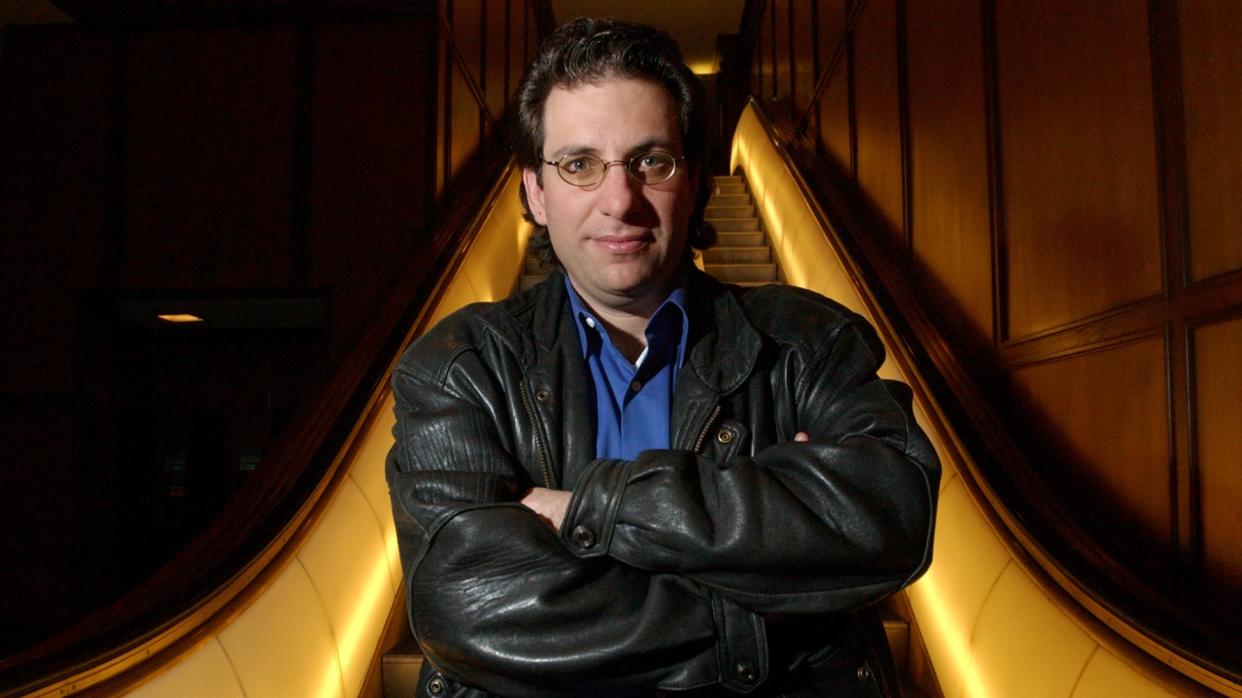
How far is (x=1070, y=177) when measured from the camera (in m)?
2.35

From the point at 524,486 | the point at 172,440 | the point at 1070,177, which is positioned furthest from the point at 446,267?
the point at 172,440

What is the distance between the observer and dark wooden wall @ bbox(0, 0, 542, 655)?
4.69 metres

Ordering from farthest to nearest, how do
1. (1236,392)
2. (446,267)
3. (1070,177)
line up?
(446,267) < (1070,177) < (1236,392)

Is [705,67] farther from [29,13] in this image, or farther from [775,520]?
[775,520]

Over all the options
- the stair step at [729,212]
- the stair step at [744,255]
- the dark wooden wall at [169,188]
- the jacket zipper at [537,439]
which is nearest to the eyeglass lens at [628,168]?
the jacket zipper at [537,439]

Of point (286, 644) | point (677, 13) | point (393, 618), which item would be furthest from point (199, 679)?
point (677, 13)

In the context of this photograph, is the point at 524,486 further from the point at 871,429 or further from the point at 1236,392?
the point at 1236,392

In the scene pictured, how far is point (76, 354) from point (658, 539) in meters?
4.92

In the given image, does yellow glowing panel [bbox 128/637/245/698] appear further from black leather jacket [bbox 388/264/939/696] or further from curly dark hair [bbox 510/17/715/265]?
curly dark hair [bbox 510/17/715/265]

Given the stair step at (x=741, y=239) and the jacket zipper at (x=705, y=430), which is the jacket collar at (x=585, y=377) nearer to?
the jacket zipper at (x=705, y=430)

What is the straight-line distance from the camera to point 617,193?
108cm

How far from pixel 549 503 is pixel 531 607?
0.14 metres

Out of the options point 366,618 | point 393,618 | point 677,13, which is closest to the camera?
point 366,618

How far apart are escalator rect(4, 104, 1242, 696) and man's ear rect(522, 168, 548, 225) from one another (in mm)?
1005
